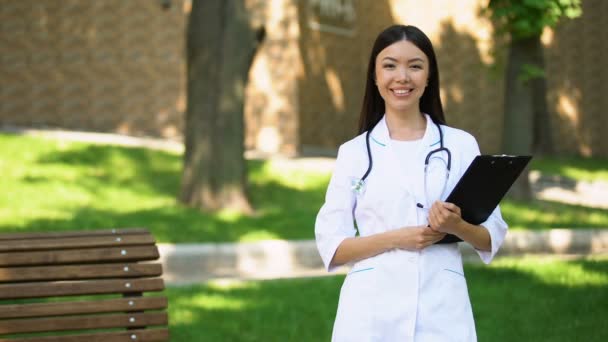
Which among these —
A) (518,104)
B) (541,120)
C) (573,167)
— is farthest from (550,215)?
(541,120)

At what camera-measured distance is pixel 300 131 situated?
869 inches

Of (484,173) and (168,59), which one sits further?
(168,59)

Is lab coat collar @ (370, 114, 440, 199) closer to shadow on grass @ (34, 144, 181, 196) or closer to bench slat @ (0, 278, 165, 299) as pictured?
bench slat @ (0, 278, 165, 299)

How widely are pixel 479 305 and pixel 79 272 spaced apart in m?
4.18

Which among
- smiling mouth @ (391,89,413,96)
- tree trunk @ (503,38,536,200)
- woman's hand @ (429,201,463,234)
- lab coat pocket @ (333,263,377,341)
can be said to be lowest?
tree trunk @ (503,38,536,200)

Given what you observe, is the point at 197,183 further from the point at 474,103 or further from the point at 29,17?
the point at 474,103

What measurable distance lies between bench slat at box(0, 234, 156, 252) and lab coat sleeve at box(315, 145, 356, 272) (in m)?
1.66

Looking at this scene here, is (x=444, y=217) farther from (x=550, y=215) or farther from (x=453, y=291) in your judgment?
(x=550, y=215)

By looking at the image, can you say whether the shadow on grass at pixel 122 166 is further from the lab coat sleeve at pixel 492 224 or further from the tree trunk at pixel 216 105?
the lab coat sleeve at pixel 492 224

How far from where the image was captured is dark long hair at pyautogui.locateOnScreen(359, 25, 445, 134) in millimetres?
3668

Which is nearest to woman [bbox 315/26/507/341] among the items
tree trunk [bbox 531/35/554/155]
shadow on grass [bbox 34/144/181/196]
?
shadow on grass [bbox 34/144/181/196]

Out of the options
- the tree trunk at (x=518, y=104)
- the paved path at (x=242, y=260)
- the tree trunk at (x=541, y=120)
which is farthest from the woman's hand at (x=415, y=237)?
the tree trunk at (x=541, y=120)

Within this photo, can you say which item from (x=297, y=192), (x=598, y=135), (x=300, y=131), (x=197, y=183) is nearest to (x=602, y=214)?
(x=297, y=192)

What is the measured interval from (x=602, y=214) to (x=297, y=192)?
3990 mm
